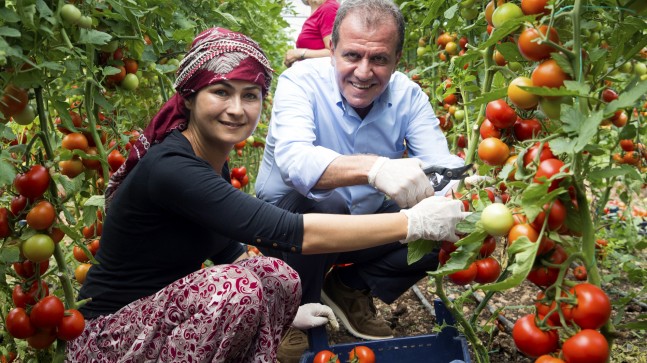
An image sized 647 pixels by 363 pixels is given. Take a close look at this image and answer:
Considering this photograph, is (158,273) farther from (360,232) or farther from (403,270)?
(403,270)

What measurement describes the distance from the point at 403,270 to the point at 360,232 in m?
0.70

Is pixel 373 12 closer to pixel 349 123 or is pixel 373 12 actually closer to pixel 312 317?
pixel 349 123

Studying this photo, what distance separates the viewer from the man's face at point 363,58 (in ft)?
6.63

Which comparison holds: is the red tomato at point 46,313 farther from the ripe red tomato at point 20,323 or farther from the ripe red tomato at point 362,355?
the ripe red tomato at point 362,355

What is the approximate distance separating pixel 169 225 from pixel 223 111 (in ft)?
1.12

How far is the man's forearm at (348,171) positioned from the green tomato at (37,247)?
0.78 meters

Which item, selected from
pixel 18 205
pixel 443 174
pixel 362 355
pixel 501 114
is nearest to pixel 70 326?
pixel 18 205

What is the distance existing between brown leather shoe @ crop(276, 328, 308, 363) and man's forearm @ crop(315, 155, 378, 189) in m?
0.65

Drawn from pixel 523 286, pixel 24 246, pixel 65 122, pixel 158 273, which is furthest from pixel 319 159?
pixel 523 286

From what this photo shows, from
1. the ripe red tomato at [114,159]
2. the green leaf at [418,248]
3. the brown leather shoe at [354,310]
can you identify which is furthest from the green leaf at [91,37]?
the brown leather shoe at [354,310]

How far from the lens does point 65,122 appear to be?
165 centimetres

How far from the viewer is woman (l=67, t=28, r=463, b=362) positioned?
4.99 feet

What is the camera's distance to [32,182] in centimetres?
148

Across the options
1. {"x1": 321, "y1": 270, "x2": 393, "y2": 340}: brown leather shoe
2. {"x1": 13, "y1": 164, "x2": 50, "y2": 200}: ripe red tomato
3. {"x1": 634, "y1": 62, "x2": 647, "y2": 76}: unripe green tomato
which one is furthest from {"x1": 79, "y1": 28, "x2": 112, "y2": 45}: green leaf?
{"x1": 634, "y1": 62, "x2": 647, "y2": 76}: unripe green tomato
